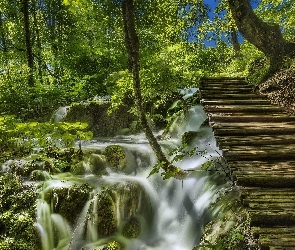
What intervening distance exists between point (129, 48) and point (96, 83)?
10.8 meters

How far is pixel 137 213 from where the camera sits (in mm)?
7930

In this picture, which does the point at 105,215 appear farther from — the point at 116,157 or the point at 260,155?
the point at 260,155

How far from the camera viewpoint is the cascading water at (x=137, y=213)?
6.88 metres

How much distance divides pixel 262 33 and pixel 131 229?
20.0 feet

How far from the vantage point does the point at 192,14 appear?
14.2 meters

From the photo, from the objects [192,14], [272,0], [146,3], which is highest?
[146,3]

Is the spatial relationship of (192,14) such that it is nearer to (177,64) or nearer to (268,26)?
(177,64)

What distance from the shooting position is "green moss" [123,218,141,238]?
7.27 metres

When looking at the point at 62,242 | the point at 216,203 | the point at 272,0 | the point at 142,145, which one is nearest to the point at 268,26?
the point at 272,0

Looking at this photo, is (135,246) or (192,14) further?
(192,14)

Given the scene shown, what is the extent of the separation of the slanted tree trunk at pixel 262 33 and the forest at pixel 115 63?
0.02 metres

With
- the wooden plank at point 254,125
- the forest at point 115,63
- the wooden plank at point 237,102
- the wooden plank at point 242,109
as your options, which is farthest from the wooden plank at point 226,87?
the wooden plank at point 254,125

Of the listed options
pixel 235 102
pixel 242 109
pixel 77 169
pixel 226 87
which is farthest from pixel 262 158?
pixel 77 169

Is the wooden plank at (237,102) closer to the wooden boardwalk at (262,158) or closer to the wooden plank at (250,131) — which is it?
the wooden boardwalk at (262,158)
